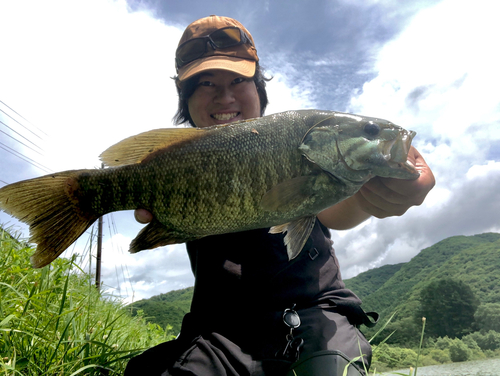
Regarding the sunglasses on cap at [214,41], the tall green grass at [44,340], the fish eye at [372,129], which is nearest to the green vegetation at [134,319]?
the tall green grass at [44,340]

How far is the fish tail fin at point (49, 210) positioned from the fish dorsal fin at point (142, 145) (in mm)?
271

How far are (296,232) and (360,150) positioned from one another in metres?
0.74

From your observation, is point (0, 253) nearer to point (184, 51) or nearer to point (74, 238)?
point (74, 238)

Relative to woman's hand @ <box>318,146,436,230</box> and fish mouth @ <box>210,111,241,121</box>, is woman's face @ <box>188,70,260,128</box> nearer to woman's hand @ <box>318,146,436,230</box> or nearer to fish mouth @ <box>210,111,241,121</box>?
fish mouth @ <box>210,111,241,121</box>

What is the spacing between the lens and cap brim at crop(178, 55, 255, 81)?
2.93 metres

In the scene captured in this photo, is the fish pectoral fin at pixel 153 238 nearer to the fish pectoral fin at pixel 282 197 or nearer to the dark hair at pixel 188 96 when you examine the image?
the fish pectoral fin at pixel 282 197

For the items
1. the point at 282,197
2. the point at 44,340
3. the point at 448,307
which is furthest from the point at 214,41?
the point at 448,307

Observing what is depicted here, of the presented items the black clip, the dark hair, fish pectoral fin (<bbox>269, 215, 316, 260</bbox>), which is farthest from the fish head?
the dark hair

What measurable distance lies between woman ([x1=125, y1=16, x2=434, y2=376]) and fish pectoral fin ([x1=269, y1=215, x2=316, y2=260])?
46cm

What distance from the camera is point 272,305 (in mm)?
2203

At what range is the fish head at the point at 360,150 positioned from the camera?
1.98 meters

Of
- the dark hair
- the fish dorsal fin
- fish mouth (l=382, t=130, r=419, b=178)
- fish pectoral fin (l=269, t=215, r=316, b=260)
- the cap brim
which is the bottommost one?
fish pectoral fin (l=269, t=215, r=316, b=260)

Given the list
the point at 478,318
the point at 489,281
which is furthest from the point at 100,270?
the point at 489,281

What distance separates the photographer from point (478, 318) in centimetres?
1272
